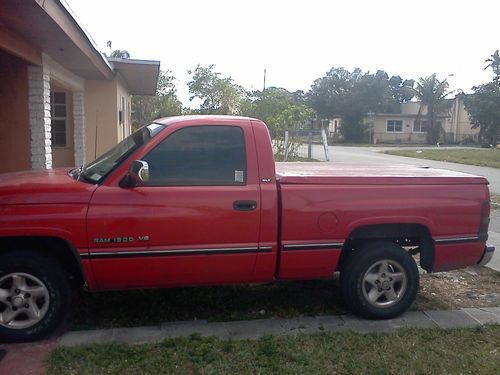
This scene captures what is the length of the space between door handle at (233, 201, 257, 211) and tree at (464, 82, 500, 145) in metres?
52.1

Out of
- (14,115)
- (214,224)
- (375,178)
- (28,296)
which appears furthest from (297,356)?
(14,115)

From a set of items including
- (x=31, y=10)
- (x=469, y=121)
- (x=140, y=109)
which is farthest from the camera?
(x=469, y=121)

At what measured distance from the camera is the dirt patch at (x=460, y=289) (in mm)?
5445

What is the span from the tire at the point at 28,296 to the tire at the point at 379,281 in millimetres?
2519

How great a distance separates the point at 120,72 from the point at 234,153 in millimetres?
10206

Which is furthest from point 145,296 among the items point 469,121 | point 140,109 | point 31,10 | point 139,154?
point 469,121

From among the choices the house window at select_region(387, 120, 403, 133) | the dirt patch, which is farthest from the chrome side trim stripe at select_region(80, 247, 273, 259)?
the house window at select_region(387, 120, 403, 133)

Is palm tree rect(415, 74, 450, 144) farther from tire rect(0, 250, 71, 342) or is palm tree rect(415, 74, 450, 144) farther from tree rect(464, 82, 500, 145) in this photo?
tire rect(0, 250, 71, 342)

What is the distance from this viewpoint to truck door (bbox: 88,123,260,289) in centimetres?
426

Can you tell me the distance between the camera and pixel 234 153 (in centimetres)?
461

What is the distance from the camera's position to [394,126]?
5994 centimetres

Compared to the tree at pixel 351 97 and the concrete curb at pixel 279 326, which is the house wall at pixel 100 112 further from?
the tree at pixel 351 97

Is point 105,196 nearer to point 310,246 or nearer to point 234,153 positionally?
point 234,153

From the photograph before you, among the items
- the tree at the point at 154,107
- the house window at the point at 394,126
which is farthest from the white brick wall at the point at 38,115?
the house window at the point at 394,126
